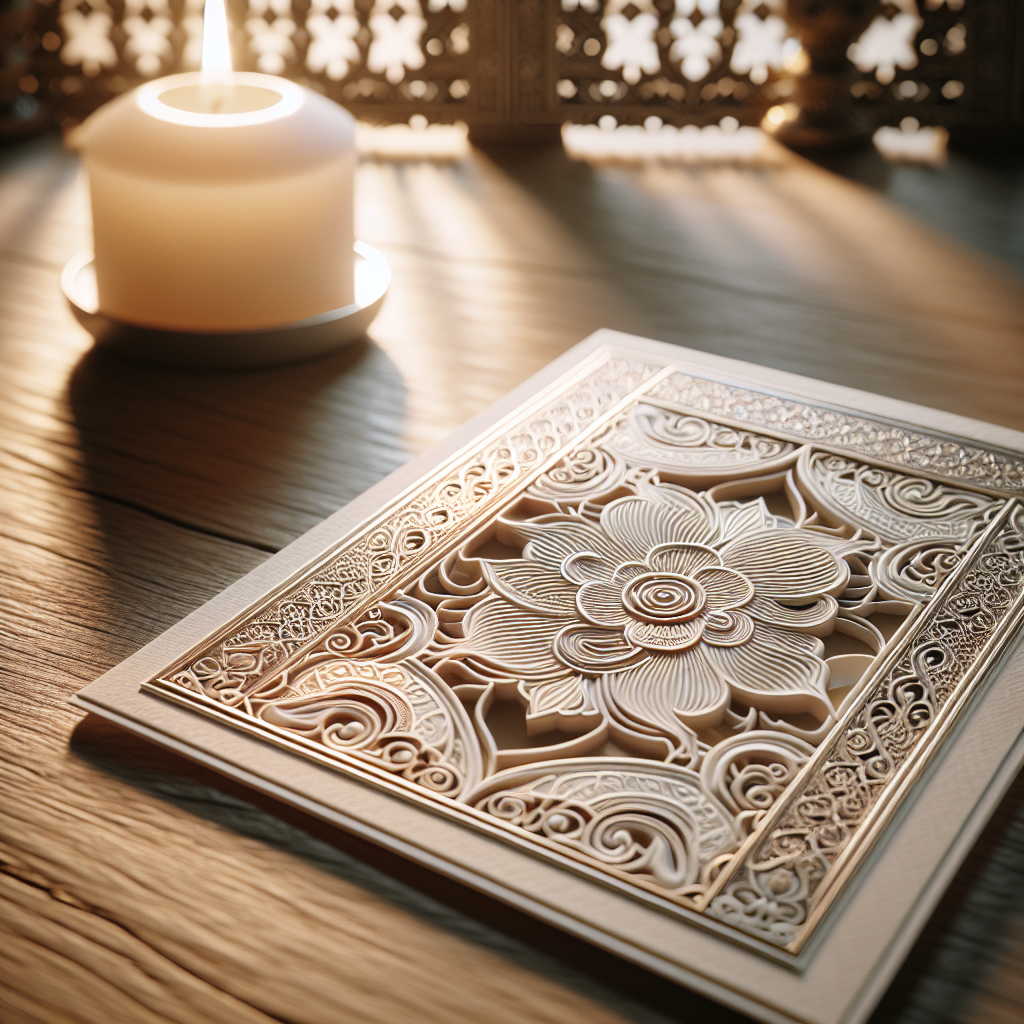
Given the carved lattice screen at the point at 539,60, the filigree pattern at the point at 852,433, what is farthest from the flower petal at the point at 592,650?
the carved lattice screen at the point at 539,60

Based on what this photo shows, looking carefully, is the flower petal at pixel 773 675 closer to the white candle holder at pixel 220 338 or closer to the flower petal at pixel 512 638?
the flower petal at pixel 512 638

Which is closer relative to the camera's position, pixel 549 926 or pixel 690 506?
pixel 549 926

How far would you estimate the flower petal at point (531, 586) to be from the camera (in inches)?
26.3

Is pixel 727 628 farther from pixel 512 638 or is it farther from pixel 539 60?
pixel 539 60

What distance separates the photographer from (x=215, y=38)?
2.75 ft

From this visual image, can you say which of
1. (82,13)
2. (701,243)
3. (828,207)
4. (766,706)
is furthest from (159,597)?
(82,13)

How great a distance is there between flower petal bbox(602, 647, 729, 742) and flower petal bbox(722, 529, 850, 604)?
0.08m

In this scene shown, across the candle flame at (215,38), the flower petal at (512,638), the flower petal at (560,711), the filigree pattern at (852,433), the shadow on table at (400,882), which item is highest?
the candle flame at (215,38)

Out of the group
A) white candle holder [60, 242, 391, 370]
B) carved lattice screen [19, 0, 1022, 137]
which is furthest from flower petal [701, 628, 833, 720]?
carved lattice screen [19, 0, 1022, 137]

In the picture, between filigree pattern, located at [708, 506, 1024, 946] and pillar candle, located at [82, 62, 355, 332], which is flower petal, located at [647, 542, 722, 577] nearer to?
filigree pattern, located at [708, 506, 1024, 946]

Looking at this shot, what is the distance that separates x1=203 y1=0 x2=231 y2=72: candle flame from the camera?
83cm

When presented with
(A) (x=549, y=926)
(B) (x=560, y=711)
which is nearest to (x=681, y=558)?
(B) (x=560, y=711)

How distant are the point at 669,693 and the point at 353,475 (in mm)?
288

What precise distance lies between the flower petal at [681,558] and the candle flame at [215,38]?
448mm
